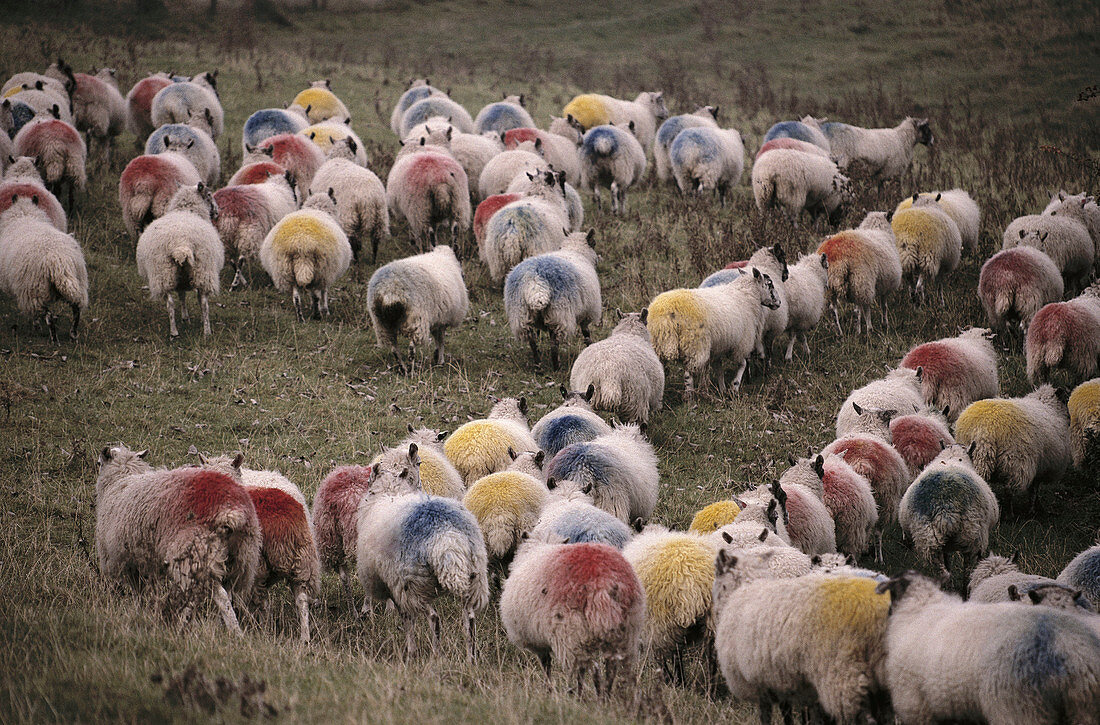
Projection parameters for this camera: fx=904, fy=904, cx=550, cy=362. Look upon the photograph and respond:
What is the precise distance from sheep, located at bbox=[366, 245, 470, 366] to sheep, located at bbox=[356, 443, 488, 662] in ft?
16.6

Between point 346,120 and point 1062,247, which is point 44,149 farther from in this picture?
point 1062,247

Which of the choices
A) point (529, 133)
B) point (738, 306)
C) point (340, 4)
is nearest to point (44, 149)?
point (529, 133)

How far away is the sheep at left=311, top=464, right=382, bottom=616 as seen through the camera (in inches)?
286

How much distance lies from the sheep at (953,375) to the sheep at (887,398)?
24 centimetres

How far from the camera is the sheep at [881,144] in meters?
20.1

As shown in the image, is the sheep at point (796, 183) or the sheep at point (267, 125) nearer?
the sheep at point (796, 183)

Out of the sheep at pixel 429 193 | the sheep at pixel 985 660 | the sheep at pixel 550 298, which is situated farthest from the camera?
the sheep at pixel 429 193

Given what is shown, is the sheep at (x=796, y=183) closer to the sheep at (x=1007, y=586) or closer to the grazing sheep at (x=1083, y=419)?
the grazing sheep at (x=1083, y=419)

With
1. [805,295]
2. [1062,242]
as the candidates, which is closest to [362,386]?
[805,295]

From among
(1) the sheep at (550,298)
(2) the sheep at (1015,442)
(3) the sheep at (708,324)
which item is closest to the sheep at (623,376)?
(3) the sheep at (708,324)

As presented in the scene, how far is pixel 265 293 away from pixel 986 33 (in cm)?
3434

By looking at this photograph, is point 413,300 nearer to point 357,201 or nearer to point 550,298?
point 550,298

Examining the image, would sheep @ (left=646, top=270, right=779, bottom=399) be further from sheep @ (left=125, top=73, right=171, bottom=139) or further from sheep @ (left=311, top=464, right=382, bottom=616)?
sheep @ (left=125, top=73, right=171, bottom=139)

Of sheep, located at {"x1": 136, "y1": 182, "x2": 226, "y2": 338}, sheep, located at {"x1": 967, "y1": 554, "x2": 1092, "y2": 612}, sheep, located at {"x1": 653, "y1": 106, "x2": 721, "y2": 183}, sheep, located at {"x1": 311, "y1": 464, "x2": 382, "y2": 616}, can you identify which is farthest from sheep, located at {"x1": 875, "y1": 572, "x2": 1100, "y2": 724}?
sheep, located at {"x1": 653, "y1": 106, "x2": 721, "y2": 183}
